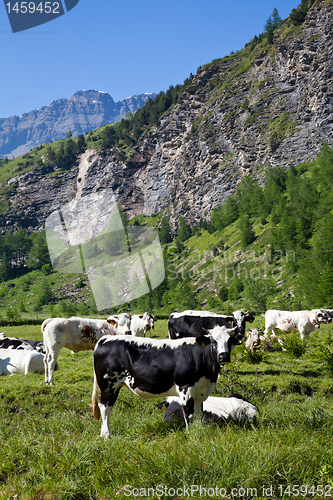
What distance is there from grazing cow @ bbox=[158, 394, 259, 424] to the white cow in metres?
8.86

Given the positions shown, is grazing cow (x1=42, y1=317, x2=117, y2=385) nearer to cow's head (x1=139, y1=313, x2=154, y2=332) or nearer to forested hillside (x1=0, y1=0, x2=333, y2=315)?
cow's head (x1=139, y1=313, x2=154, y2=332)

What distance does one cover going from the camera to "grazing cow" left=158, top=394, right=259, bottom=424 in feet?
22.0

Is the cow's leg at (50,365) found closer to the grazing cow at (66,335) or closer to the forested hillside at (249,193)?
the grazing cow at (66,335)

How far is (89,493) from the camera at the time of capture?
4477 millimetres

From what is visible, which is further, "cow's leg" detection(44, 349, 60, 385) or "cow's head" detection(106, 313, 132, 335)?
"cow's head" detection(106, 313, 132, 335)

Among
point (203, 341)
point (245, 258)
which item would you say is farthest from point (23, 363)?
point (245, 258)

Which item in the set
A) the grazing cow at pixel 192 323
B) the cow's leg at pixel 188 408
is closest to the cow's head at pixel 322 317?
the grazing cow at pixel 192 323

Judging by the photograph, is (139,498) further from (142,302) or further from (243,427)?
(142,302)

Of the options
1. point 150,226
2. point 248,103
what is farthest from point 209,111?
point 150,226

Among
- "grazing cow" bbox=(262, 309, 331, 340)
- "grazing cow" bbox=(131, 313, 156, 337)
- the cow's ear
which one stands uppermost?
the cow's ear

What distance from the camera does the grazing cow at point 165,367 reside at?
6.16 metres

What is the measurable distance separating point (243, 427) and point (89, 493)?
312cm

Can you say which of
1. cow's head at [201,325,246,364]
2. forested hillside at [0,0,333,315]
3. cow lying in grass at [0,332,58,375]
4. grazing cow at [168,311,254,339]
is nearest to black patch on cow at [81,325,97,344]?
cow lying in grass at [0,332,58,375]

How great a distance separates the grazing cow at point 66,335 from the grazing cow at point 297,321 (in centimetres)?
1196
